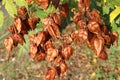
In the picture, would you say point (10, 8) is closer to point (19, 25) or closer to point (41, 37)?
point (19, 25)

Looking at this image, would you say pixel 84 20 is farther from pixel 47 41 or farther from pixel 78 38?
pixel 47 41

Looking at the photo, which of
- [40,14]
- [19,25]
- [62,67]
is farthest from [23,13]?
[62,67]

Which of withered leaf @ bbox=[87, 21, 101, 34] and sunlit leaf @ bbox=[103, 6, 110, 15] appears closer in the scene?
withered leaf @ bbox=[87, 21, 101, 34]

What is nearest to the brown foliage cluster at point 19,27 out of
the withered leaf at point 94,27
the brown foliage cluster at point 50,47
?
the brown foliage cluster at point 50,47

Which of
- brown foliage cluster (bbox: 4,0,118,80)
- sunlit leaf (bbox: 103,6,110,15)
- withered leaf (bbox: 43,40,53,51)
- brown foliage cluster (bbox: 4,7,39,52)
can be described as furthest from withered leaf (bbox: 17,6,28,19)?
sunlit leaf (bbox: 103,6,110,15)

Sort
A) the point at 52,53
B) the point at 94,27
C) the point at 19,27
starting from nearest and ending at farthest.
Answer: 1. the point at 94,27
2. the point at 52,53
3. the point at 19,27

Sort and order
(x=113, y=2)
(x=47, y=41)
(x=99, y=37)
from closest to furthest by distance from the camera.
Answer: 1. (x=99, y=37)
2. (x=47, y=41)
3. (x=113, y=2)

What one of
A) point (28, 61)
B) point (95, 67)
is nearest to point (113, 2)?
point (95, 67)

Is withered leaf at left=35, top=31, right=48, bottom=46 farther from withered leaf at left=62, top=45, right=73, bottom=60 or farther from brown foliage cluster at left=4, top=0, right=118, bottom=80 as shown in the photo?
withered leaf at left=62, top=45, right=73, bottom=60
